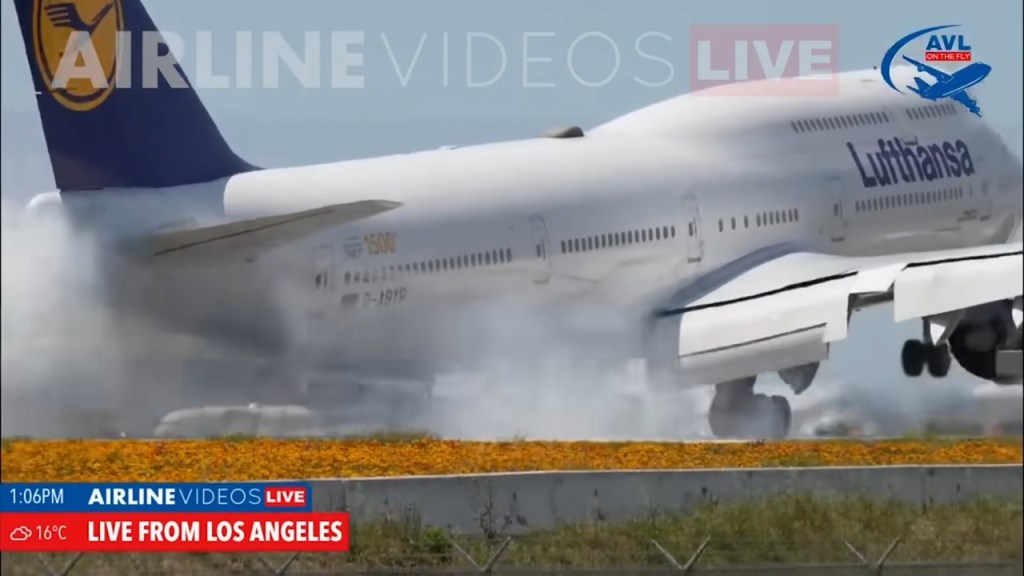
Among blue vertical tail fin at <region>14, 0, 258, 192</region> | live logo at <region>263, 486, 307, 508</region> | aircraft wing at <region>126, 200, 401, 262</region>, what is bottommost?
live logo at <region>263, 486, 307, 508</region>

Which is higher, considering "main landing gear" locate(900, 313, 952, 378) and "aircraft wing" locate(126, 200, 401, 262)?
"aircraft wing" locate(126, 200, 401, 262)

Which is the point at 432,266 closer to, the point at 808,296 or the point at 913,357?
the point at 808,296

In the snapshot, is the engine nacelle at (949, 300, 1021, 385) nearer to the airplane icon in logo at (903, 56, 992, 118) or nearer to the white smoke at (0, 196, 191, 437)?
A: the airplane icon in logo at (903, 56, 992, 118)

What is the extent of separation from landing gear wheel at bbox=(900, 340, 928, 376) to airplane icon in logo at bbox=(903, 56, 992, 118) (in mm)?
3906

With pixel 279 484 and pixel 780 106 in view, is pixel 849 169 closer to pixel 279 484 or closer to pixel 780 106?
pixel 780 106

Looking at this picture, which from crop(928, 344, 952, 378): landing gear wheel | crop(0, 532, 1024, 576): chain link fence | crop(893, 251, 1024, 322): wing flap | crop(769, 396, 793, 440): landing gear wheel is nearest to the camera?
crop(0, 532, 1024, 576): chain link fence

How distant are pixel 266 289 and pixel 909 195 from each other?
15.4 meters

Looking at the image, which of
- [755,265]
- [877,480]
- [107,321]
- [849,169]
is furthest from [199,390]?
[849,169]

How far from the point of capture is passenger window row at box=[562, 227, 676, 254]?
33.2 metres

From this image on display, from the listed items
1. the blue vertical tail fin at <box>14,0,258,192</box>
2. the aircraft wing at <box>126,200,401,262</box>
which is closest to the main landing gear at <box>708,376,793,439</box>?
the aircraft wing at <box>126,200,401,262</box>

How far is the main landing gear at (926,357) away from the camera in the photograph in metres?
29.7

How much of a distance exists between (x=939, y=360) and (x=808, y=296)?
2.30 m

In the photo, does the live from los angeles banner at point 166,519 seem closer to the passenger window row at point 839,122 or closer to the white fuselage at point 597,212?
the white fuselage at point 597,212

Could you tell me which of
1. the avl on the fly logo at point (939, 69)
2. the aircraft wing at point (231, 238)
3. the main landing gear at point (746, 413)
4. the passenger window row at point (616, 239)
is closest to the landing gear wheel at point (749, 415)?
the main landing gear at point (746, 413)
